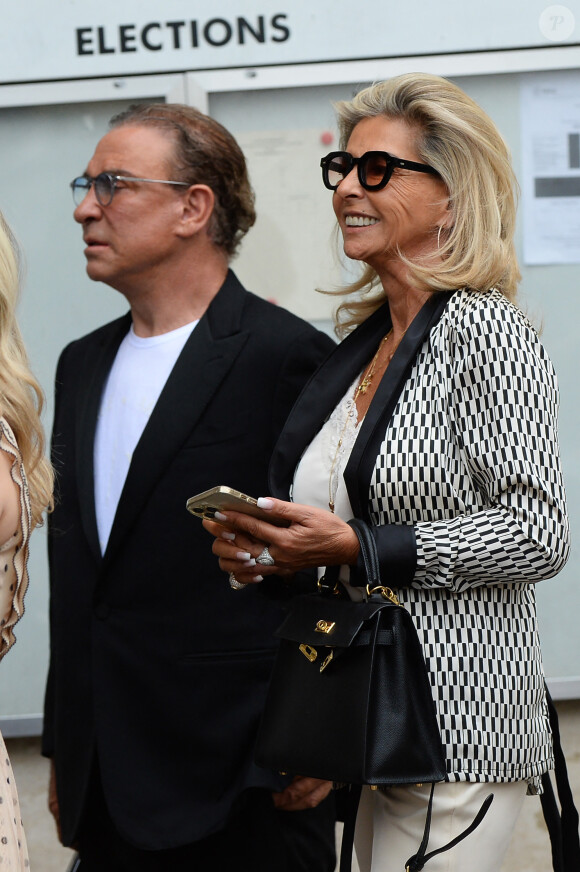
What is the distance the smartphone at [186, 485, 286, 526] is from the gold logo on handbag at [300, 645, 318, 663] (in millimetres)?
243

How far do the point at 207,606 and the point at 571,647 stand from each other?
63.6 inches

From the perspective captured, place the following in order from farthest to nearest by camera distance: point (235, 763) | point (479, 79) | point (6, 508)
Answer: point (479, 79)
point (235, 763)
point (6, 508)

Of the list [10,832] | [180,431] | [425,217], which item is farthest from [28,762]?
[425,217]

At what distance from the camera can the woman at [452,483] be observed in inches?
85.6

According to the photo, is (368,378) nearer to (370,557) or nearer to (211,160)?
(370,557)

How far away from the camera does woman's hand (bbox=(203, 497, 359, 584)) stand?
7.22 feet

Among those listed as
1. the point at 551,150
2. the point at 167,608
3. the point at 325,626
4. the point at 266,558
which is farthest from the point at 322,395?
the point at 551,150

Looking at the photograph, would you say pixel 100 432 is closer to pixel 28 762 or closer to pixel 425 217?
pixel 425 217

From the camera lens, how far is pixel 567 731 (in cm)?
421

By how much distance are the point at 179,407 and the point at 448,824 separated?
1.35 meters

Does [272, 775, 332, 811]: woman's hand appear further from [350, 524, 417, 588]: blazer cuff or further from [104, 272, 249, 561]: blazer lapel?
[350, 524, 417, 588]: blazer cuff

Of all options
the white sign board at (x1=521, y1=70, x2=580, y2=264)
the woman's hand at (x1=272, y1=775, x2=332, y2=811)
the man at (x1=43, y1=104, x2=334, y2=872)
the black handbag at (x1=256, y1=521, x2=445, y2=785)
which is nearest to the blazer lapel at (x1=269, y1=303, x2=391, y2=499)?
the black handbag at (x1=256, y1=521, x2=445, y2=785)

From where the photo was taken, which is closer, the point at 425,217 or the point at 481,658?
the point at 481,658

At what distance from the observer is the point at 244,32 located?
13.4 ft
